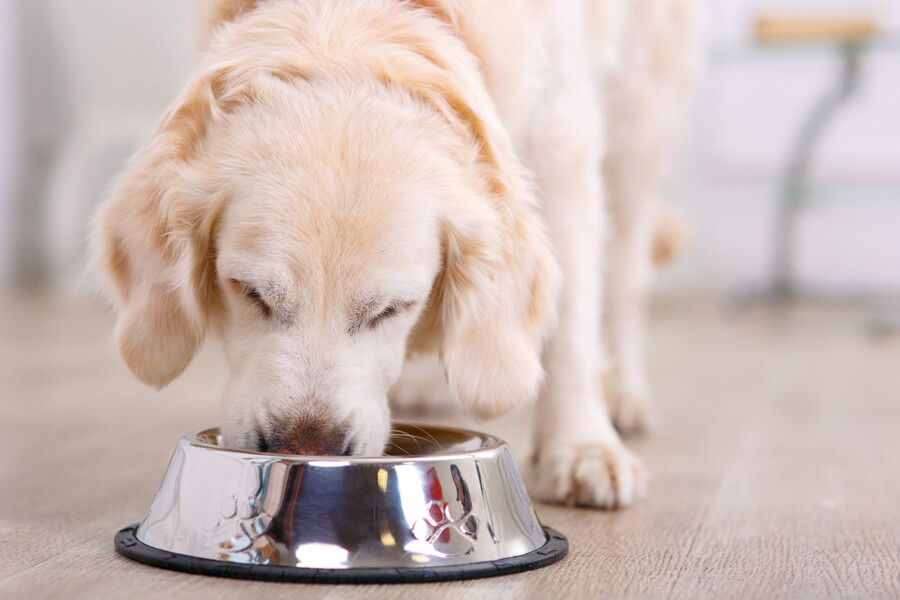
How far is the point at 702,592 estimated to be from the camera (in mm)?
1148

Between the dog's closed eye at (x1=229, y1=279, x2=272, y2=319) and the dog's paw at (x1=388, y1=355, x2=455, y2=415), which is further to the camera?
the dog's paw at (x1=388, y1=355, x2=455, y2=415)

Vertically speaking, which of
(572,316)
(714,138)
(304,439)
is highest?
(714,138)

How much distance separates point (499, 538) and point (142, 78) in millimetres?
5024

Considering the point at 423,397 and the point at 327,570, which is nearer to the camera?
the point at 327,570

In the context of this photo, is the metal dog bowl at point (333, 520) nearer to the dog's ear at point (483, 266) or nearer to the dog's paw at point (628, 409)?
Answer: the dog's ear at point (483, 266)

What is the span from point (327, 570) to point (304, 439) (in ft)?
0.56

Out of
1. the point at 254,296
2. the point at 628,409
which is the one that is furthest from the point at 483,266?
the point at 628,409

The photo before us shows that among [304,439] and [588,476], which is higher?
[304,439]

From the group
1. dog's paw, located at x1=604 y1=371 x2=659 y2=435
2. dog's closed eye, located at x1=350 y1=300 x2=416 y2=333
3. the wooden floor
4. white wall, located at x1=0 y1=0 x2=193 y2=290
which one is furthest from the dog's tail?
white wall, located at x1=0 y1=0 x2=193 y2=290

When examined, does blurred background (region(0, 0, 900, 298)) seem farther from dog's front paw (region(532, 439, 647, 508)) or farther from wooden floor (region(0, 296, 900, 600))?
dog's front paw (region(532, 439, 647, 508))

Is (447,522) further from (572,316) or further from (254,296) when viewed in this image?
(572,316)

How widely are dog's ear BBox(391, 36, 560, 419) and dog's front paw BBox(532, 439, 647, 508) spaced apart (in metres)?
0.20

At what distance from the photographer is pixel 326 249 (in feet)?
4.00

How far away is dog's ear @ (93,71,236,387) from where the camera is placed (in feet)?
4.46
